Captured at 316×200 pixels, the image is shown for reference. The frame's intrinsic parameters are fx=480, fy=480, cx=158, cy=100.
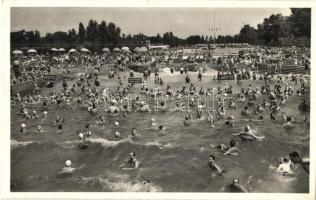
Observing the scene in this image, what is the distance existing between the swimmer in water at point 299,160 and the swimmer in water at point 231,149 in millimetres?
749

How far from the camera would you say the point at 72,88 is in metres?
7.18

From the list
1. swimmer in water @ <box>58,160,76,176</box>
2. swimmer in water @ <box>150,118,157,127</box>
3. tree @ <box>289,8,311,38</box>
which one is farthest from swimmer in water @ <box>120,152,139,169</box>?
tree @ <box>289,8,311,38</box>

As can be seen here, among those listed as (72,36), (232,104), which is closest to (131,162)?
(232,104)

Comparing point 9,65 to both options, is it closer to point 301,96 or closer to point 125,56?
point 125,56

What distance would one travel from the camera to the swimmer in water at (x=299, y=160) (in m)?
6.74

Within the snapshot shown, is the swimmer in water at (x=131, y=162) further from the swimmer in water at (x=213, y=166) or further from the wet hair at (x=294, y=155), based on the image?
the wet hair at (x=294, y=155)

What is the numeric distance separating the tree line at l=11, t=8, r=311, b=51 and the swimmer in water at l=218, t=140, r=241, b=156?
1.51m

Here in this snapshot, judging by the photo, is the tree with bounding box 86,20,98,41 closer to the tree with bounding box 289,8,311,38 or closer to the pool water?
the pool water

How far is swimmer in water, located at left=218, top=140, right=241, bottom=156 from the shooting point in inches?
268

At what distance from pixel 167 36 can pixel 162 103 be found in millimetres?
1007

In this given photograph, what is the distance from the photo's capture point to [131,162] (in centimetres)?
682

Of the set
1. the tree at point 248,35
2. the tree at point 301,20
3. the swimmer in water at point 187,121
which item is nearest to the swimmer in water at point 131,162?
the swimmer in water at point 187,121

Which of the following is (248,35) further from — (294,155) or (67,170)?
(67,170)
